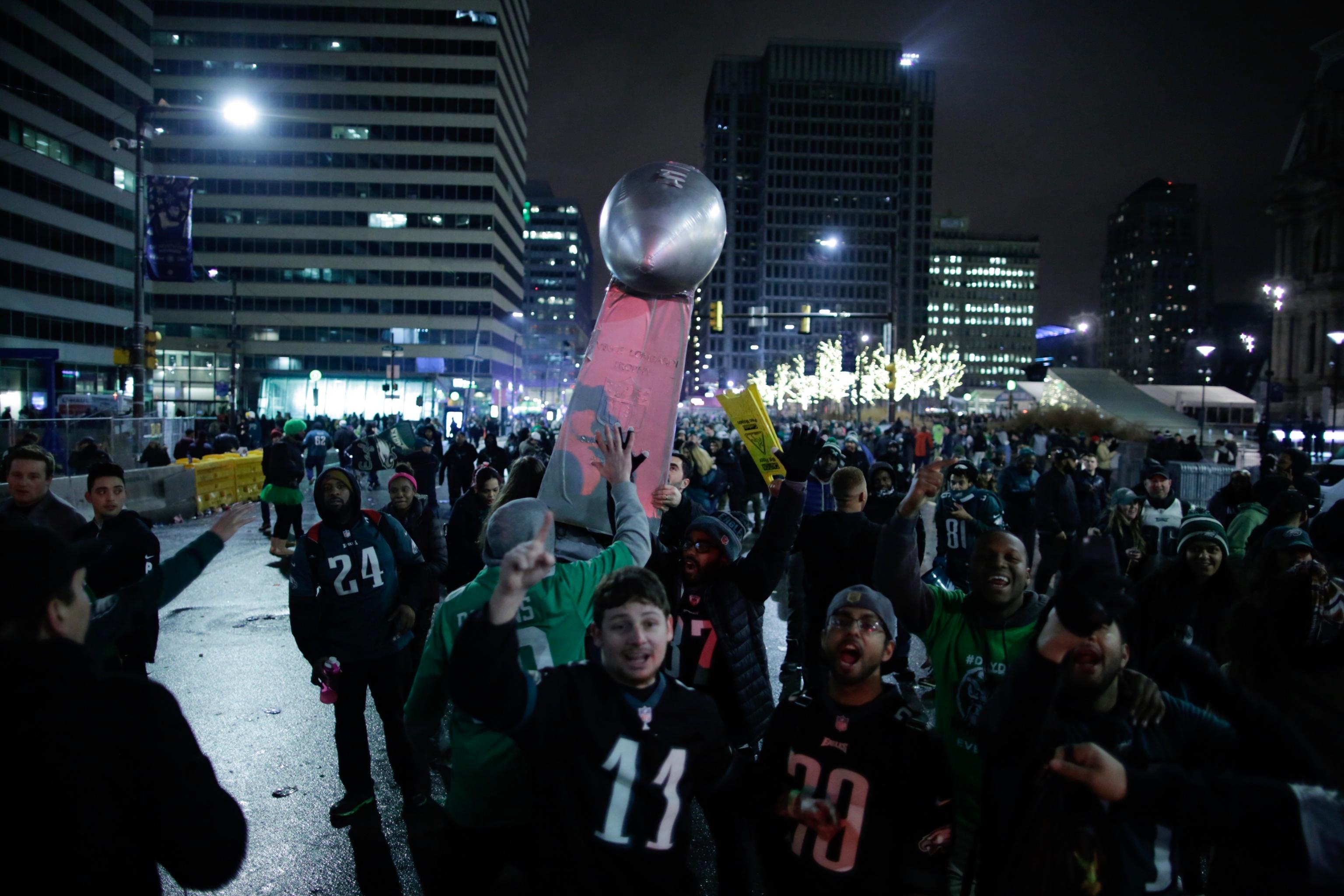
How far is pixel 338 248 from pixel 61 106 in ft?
79.3

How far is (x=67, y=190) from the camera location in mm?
53531

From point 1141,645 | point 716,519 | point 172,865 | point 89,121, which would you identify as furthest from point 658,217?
point 89,121

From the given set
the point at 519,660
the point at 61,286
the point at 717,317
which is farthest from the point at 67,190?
the point at 519,660

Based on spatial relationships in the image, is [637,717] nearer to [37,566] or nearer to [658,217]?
[37,566]

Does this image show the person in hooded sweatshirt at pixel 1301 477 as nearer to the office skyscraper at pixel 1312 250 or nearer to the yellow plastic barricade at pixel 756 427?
the yellow plastic barricade at pixel 756 427

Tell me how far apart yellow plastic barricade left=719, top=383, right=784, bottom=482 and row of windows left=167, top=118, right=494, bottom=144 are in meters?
75.5

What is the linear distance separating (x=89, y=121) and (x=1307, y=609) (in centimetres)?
7023

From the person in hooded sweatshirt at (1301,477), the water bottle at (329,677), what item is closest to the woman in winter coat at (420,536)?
the water bottle at (329,677)

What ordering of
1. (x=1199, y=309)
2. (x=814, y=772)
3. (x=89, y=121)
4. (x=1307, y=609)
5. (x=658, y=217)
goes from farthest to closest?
(x=1199, y=309) < (x=89, y=121) < (x=658, y=217) < (x=814, y=772) < (x=1307, y=609)

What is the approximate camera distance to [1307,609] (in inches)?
79.3

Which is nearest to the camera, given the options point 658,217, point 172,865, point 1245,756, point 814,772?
point 172,865

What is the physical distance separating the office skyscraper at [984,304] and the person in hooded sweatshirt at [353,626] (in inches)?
7434

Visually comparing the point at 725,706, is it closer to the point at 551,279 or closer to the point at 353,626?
the point at 353,626

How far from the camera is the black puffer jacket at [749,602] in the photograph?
3873 millimetres
